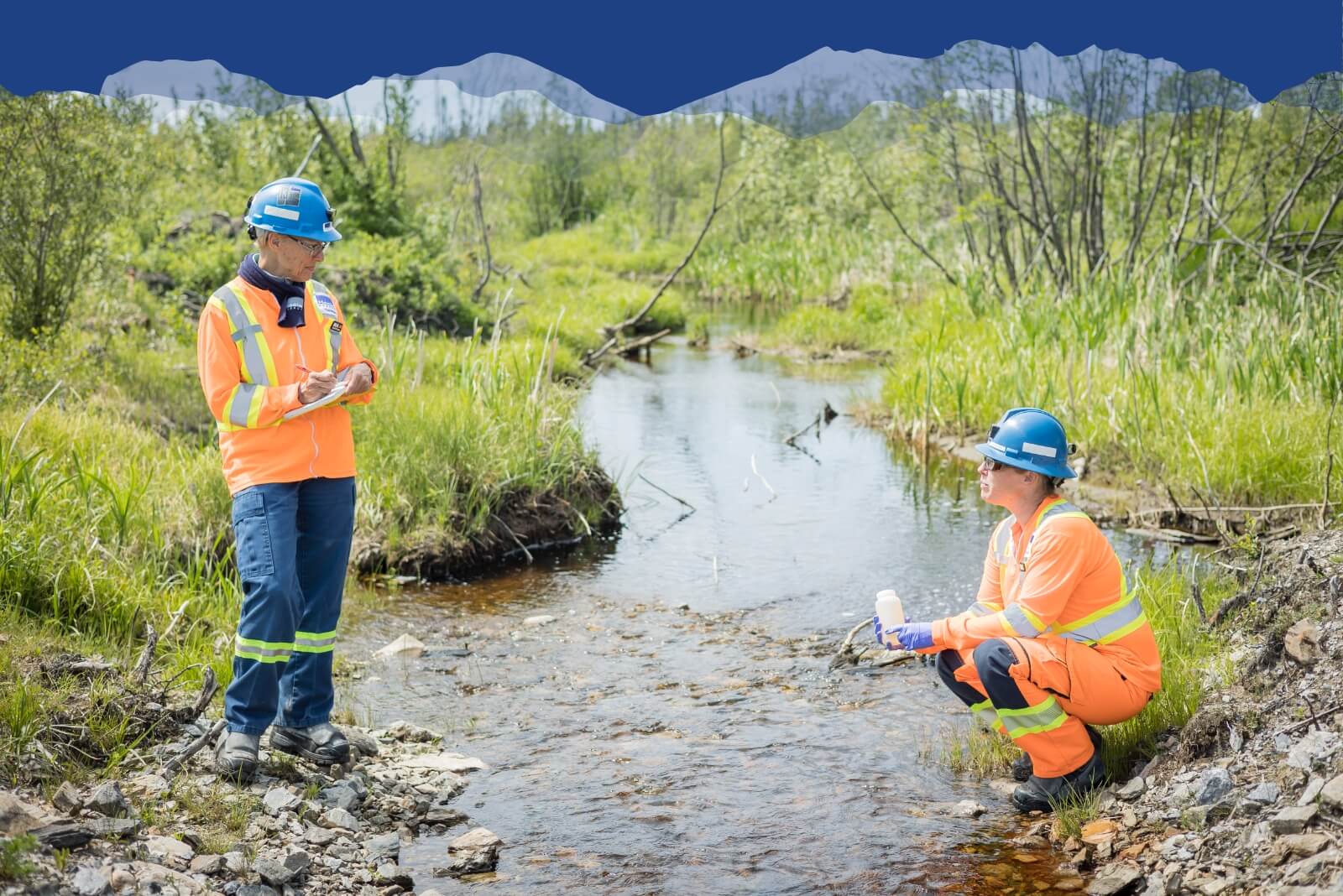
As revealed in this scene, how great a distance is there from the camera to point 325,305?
4.21m

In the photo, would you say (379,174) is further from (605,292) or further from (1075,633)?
(1075,633)

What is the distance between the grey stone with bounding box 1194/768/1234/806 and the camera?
11.8ft

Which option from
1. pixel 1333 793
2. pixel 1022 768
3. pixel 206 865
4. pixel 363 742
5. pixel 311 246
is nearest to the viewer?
pixel 1333 793

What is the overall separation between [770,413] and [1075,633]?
8509mm

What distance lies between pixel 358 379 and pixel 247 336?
14.5 inches

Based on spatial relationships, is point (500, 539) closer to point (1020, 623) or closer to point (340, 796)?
point (340, 796)

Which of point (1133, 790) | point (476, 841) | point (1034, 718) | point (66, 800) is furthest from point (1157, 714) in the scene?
point (66, 800)

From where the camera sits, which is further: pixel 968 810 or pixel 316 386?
pixel 968 810

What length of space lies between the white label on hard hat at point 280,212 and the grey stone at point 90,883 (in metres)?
1.96

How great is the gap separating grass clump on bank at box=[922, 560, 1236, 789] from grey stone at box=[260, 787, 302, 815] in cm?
221

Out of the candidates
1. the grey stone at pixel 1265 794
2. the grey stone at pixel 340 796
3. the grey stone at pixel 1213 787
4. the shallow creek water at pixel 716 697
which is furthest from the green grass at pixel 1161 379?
the grey stone at pixel 340 796

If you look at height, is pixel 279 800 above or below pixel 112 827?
below

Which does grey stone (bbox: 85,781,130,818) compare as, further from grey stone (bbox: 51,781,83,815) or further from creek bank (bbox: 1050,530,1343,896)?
creek bank (bbox: 1050,530,1343,896)

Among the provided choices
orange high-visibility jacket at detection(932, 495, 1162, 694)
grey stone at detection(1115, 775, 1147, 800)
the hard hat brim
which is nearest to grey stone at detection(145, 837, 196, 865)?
orange high-visibility jacket at detection(932, 495, 1162, 694)
